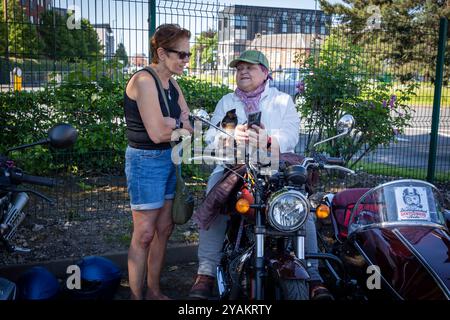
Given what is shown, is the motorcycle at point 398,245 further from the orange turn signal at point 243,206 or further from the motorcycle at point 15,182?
the motorcycle at point 15,182

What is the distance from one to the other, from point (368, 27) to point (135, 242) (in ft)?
16.1

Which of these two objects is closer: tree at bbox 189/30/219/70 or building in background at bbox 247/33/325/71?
tree at bbox 189/30/219/70

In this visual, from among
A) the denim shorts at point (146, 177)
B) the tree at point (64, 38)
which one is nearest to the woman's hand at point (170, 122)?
the denim shorts at point (146, 177)

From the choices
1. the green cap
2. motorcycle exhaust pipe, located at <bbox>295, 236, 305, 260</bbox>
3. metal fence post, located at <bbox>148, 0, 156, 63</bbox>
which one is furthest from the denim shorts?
metal fence post, located at <bbox>148, 0, 156, 63</bbox>

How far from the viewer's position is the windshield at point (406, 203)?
3.37 metres

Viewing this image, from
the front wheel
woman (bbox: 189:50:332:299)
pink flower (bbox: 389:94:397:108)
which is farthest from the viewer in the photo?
pink flower (bbox: 389:94:397:108)

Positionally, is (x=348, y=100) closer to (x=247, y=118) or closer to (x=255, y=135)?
(x=247, y=118)

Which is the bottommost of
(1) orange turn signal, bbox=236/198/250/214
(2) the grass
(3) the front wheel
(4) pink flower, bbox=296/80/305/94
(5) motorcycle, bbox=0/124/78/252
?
(2) the grass

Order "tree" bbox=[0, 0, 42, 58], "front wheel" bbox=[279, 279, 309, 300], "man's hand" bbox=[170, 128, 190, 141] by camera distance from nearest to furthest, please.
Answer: "front wheel" bbox=[279, 279, 309, 300]
"man's hand" bbox=[170, 128, 190, 141]
"tree" bbox=[0, 0, 42, 58]

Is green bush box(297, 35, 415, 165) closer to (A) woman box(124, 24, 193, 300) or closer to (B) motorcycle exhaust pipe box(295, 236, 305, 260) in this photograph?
(A) woman box(124, 24, 193, 300)

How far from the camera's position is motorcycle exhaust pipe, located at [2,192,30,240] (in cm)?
250

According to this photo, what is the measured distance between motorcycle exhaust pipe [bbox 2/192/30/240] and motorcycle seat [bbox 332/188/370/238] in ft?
8.12

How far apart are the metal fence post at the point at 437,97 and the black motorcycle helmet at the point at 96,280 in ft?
17.7

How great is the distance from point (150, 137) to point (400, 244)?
1797 millimetres
